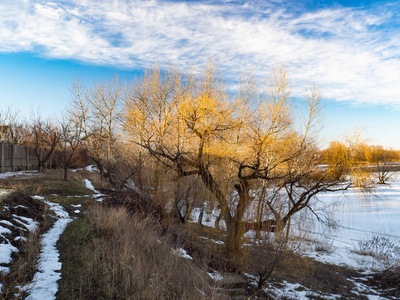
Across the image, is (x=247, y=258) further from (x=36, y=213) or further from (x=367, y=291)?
(x=36, y=213)

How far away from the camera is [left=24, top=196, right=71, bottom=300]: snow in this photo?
12.2 ft

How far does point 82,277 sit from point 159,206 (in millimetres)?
9042

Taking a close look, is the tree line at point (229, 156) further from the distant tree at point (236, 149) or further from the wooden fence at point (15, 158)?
the wooden fence at point (15, 158)

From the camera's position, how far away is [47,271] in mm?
4422

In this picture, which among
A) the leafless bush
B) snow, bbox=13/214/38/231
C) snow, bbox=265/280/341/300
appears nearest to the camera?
snow, bbox=13/214/38/231

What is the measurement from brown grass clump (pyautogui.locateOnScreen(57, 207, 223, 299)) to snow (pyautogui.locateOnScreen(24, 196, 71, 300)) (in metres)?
0.12

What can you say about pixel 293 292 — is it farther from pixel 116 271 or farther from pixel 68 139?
pixel 68 139

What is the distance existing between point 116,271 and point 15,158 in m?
22.1

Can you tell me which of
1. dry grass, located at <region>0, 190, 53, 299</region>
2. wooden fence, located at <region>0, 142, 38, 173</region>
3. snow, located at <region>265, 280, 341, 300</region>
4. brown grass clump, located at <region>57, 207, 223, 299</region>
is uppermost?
wooden fence, located at <region>0, 142, 38, 173</region>

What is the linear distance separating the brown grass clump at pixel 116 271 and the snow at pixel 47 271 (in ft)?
0.38

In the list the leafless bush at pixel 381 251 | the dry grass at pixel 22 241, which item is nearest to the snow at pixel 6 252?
the dry grass at pixel 22 241

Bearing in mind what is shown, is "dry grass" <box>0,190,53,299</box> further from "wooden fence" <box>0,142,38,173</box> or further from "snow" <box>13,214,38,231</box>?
"wooden fence" <box>0,142,38,173</box>

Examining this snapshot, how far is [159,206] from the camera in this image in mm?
13281

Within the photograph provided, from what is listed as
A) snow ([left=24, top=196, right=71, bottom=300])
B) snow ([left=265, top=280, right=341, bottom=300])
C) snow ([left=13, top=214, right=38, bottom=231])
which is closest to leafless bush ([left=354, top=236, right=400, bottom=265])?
snow ([left=265, top=280, right=341, bottom=300])
